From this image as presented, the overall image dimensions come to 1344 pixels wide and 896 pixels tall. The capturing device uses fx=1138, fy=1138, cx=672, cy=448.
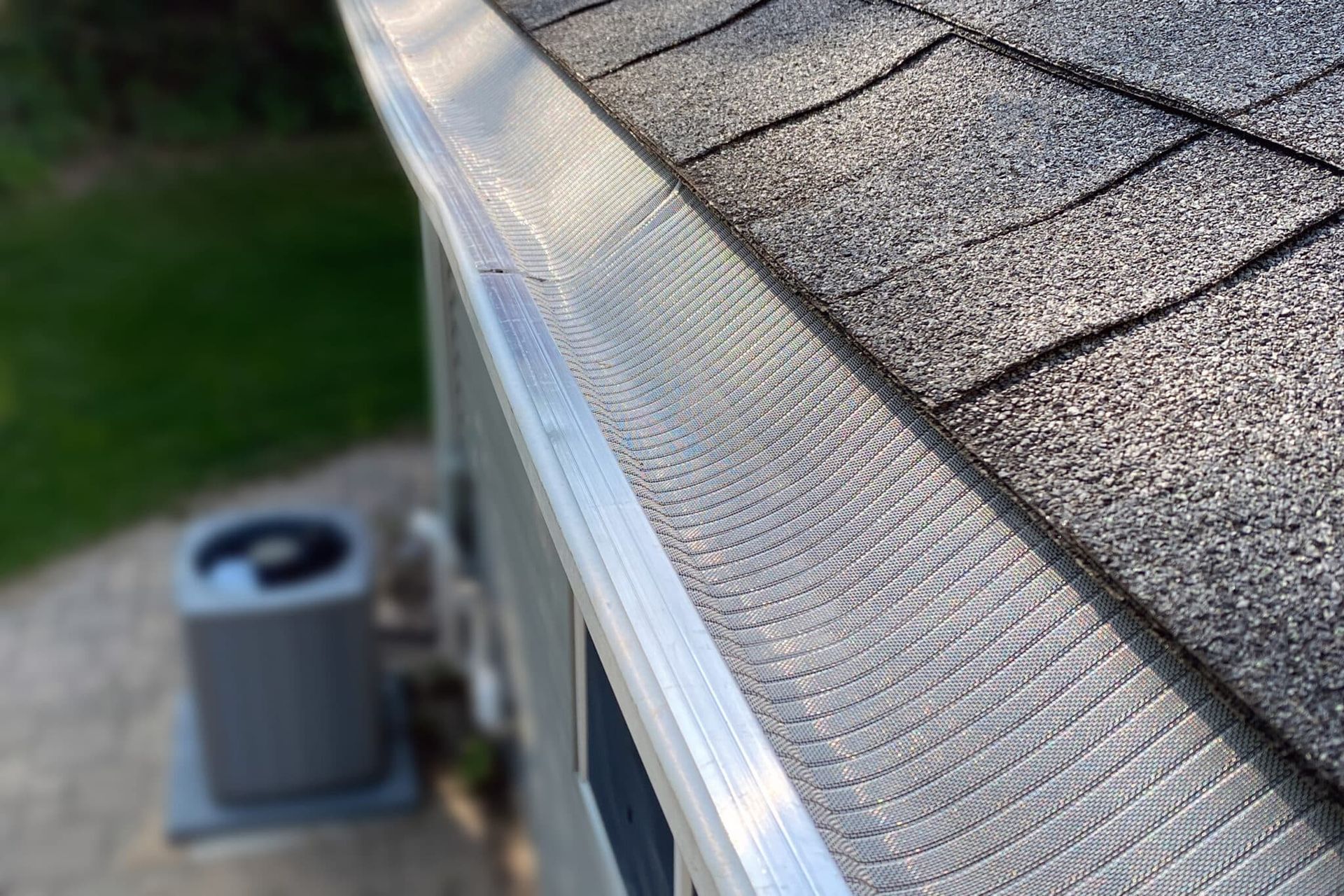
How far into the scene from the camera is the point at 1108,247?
116cm

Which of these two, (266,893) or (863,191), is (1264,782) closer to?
(863,191)

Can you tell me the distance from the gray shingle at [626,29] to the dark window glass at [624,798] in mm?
→ 986

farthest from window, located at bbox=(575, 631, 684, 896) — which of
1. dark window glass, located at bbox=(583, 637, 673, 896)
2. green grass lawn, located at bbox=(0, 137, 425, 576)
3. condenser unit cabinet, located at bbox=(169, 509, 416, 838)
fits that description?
green grass lawn, located at bbox=(0, 137, 425, 576)

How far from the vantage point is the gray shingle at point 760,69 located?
1.61 meters

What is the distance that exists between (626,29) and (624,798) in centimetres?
131

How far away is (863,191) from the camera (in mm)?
1375

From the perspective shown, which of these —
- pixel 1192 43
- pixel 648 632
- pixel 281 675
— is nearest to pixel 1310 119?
pixel 1192 43

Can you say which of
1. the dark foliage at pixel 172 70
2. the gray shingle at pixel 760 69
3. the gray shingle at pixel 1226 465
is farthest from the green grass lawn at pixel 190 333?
the gray shingle at pixel 1226 465

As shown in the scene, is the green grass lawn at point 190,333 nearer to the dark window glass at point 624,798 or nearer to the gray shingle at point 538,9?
the gray shingle at point 538,9

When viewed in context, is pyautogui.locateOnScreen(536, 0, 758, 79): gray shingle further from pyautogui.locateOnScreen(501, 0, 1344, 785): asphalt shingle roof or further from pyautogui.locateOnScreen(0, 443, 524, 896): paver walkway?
pyautogui.locateOnScreen(0, 443, 524, 896): paver walkway

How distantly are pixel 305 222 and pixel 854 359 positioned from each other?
8296 millimetres

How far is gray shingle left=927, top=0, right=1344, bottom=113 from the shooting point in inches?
51.8

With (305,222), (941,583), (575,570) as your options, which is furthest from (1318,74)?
(305,222)

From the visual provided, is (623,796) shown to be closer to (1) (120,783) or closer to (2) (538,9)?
(2) (538,9)
